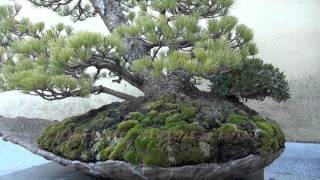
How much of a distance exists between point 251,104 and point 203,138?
6.55 ft

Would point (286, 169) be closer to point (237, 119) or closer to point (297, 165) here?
point (297, 165)

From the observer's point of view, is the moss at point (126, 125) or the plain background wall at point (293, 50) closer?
the moss at point (126, 125)

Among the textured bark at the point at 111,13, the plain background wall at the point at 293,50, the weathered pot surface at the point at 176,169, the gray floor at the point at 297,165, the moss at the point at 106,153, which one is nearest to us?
the weathered pot surface at the point at 176,169

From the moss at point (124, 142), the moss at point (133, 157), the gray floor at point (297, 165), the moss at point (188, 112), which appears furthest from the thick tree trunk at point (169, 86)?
the gray floor at point (297, 165)

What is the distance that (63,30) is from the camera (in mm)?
2168

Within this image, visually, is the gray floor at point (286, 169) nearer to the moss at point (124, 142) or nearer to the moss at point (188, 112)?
the moss at point (124, 142)

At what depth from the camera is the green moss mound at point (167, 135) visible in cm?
158

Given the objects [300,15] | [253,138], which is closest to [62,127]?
[253,138]

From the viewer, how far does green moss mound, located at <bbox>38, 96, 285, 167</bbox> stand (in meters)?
1.58

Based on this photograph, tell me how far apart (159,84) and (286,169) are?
122 cm

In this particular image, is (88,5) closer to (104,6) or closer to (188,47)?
(104,6)

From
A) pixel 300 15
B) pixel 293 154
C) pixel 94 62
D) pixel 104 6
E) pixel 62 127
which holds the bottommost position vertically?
pixel 293 154

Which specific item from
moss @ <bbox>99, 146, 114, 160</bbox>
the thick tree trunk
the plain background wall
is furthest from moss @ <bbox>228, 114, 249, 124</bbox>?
the plain background wall

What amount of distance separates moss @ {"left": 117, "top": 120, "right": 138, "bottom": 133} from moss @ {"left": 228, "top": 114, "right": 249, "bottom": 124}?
406 millimetres
